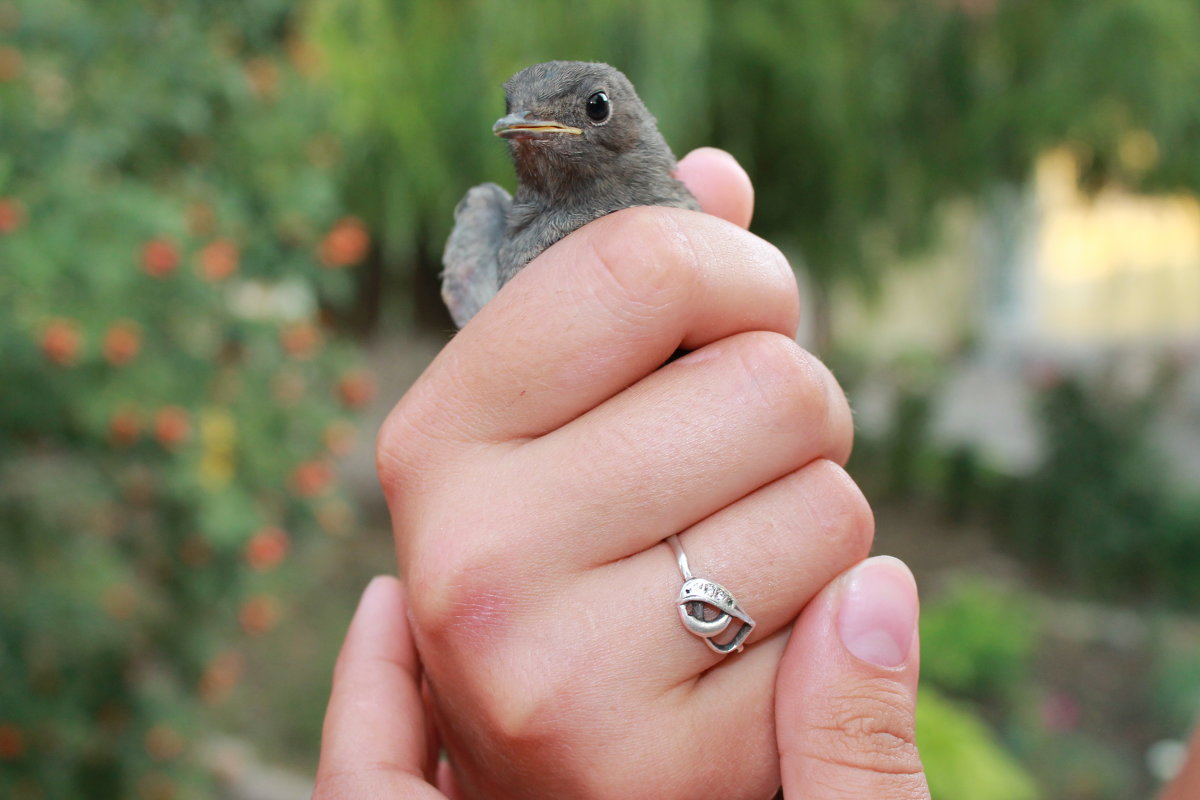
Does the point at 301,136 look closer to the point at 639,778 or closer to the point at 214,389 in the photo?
the point at 214,389

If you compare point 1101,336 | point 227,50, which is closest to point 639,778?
point 227,50

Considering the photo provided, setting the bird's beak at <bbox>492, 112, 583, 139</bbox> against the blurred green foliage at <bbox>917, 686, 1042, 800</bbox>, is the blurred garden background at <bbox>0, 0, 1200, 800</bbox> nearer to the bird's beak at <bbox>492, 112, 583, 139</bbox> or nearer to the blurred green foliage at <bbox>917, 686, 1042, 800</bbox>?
the blurred green foliage at <bbox>917, 686, 1042, 800</bbox>

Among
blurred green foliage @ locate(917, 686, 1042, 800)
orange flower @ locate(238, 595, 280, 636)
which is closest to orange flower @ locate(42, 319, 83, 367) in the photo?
orange flower @ locate(238, 595, 280, 636)

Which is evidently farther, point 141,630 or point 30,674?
point 141,630

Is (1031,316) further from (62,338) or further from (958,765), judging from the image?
(62,338)

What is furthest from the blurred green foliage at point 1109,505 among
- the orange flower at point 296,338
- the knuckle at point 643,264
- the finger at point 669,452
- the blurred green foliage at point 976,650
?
the knuckle at point 643,264
